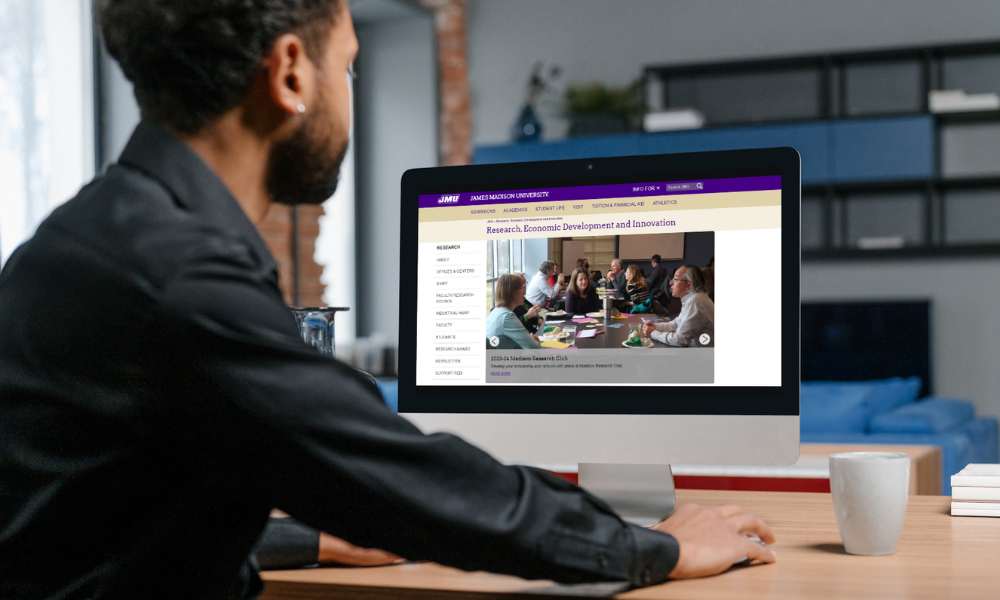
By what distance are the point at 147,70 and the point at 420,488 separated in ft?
1.22

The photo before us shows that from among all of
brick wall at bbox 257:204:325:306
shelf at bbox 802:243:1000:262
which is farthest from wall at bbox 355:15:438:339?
shelf at bbox 802:243:1000:262

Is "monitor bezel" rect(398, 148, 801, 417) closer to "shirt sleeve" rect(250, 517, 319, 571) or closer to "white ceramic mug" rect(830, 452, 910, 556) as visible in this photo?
"white ceramic mug" rect(830, 452, 910, 556)

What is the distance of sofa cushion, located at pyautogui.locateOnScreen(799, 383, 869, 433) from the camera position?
2742 mm

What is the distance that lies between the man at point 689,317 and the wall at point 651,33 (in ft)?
15.5

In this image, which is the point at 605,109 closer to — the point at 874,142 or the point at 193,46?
the point at 874,142

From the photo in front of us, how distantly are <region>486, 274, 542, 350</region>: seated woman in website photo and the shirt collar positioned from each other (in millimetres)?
454

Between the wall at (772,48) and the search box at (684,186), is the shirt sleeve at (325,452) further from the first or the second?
the wall at (772,48)

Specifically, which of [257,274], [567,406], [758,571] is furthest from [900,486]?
[257,274]

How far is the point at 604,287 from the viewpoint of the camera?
42.0 inches

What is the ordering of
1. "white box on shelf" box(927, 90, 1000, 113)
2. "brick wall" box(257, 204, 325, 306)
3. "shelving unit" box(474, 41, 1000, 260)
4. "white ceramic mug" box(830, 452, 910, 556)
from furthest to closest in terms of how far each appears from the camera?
"shelving unit" box(474, 41, 1000, 260) → "white box on shelf" box(927, 90, 1000, 113) → "brick wall" box(257, 204, 325, 306) → "white ceramic mug" box(830, 452, 910, 556)

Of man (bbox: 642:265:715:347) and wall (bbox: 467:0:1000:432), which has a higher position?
wall (bbox: 467:0:1000:432)

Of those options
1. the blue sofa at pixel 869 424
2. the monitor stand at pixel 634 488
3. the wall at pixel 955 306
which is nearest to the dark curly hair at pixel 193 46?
the monitor stand at pixel 634 488

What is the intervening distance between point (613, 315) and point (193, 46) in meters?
0.56

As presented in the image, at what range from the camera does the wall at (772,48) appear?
16.6ft
